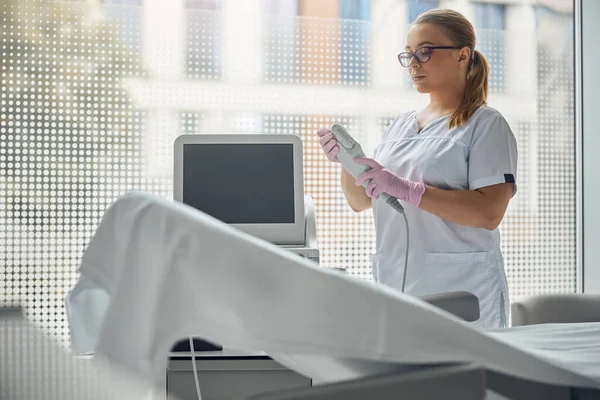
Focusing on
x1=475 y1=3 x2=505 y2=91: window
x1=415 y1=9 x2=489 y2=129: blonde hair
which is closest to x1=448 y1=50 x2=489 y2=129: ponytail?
x1=415 y1=9 x2=489 y2=129: blonde hair

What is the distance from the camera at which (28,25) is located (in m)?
3.00

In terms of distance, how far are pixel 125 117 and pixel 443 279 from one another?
175 centimetres

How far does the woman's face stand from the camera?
205cm

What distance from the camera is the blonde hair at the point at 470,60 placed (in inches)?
80.6

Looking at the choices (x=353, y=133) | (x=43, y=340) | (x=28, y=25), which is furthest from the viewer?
(x=353, y=133)

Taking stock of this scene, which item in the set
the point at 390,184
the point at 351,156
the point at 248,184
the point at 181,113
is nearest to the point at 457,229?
the point at 390,184

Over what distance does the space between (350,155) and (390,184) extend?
148 mm

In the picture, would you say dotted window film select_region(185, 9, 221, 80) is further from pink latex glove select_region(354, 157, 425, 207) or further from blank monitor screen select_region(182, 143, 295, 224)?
pink latex glove select_region(354, 157, 425, 207)

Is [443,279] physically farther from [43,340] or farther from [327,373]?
[43,340]

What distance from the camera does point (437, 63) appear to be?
6.72ft

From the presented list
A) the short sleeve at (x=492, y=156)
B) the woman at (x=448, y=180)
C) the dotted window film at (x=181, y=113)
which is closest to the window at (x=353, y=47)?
the dotted window film at (x=181, y=113)

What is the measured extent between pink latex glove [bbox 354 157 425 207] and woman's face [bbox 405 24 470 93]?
371 millimetres

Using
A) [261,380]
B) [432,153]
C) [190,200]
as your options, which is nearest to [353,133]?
[432,153]

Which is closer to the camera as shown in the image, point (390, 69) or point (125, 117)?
point (125, 117)
